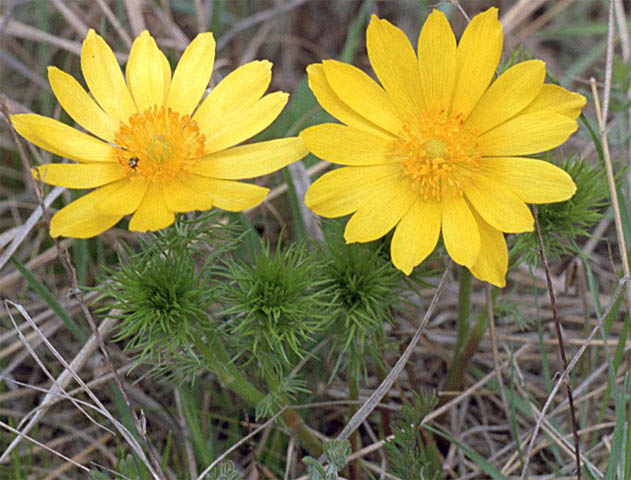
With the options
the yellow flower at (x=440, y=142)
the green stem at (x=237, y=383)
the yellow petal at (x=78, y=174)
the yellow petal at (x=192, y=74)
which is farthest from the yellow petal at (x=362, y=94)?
→ the green stem at (x=237, y=383)

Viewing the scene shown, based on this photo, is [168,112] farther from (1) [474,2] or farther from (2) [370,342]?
(1) [474,2]

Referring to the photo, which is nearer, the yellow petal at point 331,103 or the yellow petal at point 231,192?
the yellow petal at point 231,192

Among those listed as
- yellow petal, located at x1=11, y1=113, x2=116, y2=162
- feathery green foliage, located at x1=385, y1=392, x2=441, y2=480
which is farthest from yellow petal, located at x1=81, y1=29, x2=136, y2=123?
feathery green foliage, located at x1=385, y1=392, x2=441, y2=480

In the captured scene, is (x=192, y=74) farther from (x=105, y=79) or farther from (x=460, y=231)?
(x=460, y=231)

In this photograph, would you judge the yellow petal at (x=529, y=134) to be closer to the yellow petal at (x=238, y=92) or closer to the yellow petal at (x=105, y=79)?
the yellow petal at (x=238, y=92)

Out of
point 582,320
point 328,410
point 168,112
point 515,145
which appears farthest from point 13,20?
point 582,320

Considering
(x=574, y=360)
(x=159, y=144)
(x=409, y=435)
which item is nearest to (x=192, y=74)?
(x=159, y=144)
